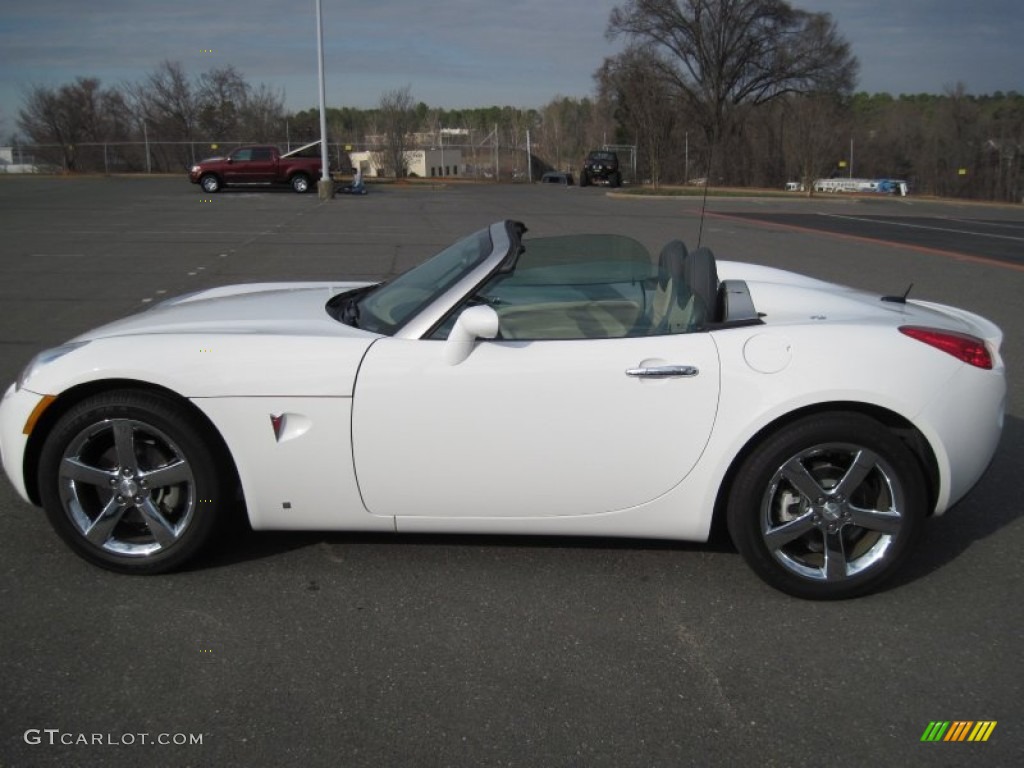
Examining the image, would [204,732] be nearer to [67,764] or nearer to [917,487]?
[67,764]

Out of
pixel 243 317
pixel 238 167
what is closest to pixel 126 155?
pixel 238 167

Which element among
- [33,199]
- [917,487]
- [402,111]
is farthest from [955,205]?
[917,487]

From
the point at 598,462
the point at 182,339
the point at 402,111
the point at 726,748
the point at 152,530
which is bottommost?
the point at 726,748

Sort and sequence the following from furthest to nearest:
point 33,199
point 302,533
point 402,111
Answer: point 402,111, point 33,199, point 302,533

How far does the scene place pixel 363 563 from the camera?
3494mm

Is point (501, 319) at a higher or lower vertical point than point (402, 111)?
lower

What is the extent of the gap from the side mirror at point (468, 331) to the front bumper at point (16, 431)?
1501 millimetres

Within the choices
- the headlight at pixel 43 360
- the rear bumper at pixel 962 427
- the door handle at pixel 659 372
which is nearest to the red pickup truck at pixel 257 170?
the headlight at pixel 43 360

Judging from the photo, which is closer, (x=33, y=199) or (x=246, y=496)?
(x=246, y=496)

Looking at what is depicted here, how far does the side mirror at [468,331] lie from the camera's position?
308 cm

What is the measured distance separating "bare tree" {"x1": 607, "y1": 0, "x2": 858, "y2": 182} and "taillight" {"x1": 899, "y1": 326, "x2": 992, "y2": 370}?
178ft

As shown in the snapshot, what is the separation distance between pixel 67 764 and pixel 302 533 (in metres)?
1.51

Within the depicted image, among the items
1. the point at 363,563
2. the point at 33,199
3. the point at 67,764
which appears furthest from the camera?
the point at 33,199

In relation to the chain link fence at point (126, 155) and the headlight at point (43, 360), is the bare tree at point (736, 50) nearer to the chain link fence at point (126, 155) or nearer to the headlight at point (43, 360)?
the chain link fence at point (126, 155)
